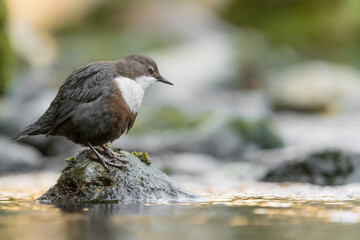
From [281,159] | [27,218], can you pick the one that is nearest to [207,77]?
[281,159]

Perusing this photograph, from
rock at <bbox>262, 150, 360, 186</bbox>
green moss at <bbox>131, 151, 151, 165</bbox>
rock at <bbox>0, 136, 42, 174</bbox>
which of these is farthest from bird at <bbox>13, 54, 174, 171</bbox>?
rock at <bbox>0, 136, 42, 174</bbox>

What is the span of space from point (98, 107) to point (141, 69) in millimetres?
630

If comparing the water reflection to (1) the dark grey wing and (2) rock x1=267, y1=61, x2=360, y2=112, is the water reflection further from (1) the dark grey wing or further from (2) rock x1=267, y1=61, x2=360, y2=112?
(2) rock x1=267, y1=61, x2=360, y2=112

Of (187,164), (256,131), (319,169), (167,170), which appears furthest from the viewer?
(256,131)

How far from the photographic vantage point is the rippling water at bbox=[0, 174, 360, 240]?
3473mm

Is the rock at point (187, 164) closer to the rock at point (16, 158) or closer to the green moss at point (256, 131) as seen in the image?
the green moss at point (256, 131)

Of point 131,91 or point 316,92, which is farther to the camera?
point 316,92

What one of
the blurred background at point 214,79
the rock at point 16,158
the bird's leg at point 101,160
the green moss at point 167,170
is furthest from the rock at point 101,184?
the rock at point 16,158

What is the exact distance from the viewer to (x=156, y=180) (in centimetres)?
521

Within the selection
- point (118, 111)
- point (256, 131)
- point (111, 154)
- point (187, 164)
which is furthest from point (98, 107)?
point (256, 131)

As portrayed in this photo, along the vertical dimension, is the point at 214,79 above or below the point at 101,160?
above

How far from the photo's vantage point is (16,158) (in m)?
9.05

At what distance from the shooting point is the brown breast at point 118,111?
4.91 metres

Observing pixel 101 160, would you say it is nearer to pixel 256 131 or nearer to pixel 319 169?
pixel 319 169
